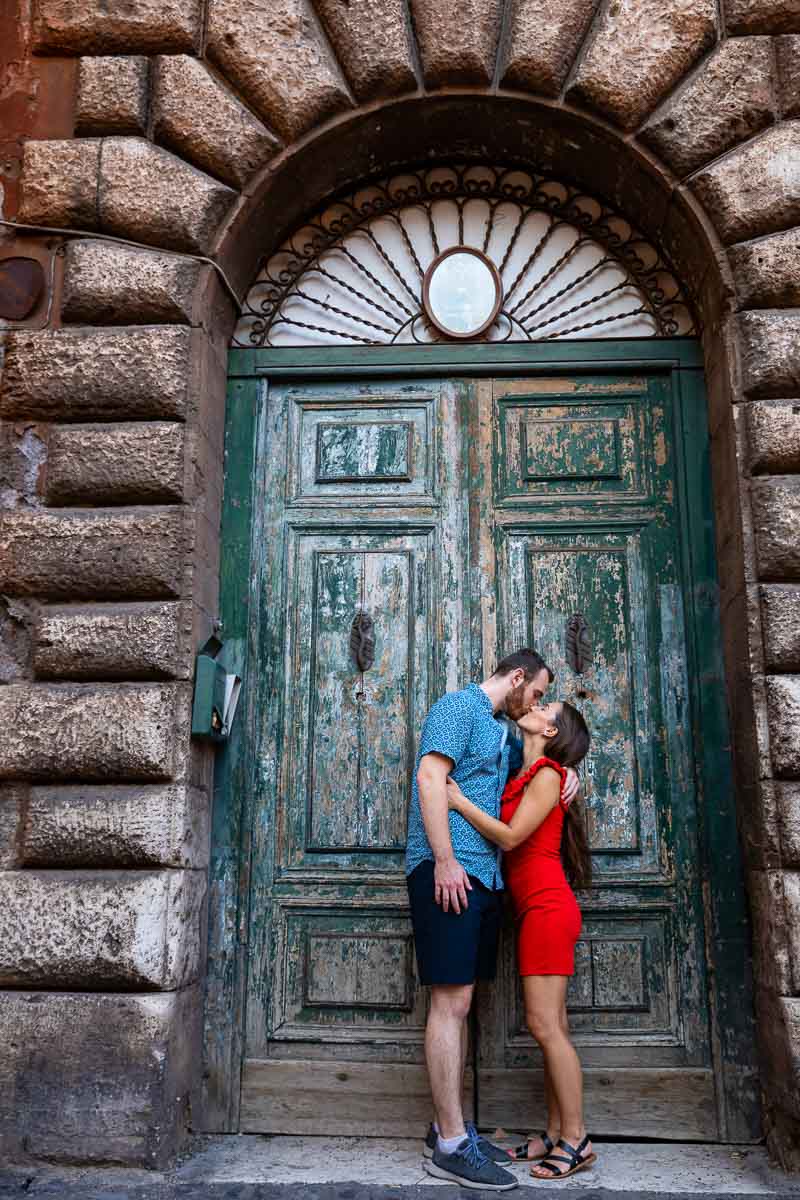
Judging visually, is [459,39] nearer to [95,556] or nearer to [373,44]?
[373,44]

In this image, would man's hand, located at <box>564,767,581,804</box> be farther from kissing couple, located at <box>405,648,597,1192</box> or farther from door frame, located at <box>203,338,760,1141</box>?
door frame, located at <box>203,338,760,1141</box>

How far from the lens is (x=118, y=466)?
3.89m

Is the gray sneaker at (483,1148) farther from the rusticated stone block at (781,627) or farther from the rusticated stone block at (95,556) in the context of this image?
the rusticated stone block at (95,556)

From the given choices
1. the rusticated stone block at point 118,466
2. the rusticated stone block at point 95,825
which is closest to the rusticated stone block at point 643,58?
the rusticated stone block at point 118,466

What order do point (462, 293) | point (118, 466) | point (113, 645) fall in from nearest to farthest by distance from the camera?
Result: point (113, 645), point (118, 466), point (462, 293)

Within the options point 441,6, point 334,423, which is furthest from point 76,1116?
point 441,6

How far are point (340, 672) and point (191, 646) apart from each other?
62 cm

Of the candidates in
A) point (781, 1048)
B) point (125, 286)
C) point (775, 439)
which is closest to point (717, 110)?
point (775, 439)

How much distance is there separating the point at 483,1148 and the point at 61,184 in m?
3.73

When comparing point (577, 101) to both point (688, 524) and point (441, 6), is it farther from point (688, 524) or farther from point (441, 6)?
point (688, 524)

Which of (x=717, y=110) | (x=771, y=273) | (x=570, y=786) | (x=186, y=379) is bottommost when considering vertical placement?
(x=570, y=786)

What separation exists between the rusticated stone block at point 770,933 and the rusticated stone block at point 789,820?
2.7 inches

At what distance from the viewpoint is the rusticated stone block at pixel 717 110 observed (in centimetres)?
403

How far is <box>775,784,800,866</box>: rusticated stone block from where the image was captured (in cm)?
349
